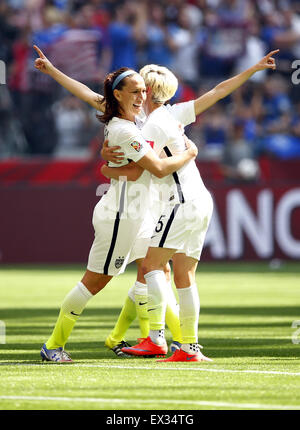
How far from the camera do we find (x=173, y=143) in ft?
22.2

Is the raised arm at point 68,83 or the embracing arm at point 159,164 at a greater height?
the raised arm at point 68,83

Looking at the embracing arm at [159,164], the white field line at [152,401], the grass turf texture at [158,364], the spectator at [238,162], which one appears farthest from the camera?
the spectator at [238,162]

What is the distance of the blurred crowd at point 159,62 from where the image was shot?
18922 mm

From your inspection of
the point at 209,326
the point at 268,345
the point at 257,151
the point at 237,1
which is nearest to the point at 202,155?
the point at 257,151

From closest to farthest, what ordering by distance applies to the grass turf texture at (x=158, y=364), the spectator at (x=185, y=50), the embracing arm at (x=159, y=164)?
1. the grass turf texture at (x=158, y=364)
2. the embracing arm at (x=159, y=164)
3. the spectator at (x=185, y=50)

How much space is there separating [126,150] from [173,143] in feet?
1.25

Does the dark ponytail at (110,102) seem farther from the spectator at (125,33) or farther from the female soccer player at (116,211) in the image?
the spectator at (125,33)

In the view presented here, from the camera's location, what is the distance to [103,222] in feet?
21.9

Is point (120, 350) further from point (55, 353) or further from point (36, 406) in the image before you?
point (36, 406)

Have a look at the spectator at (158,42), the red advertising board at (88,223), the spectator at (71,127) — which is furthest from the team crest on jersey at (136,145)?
the spectator at (158,42)

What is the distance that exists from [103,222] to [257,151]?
1321 centimetres

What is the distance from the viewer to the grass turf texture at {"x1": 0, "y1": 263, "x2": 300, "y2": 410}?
5.09 m

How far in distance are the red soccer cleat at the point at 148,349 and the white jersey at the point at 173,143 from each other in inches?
39.3

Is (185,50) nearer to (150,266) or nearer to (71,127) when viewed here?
(71,127)
